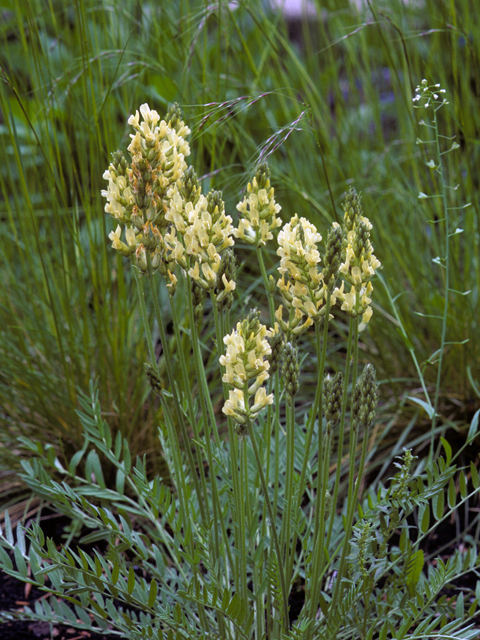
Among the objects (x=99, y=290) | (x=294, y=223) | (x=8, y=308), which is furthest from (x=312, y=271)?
(x=8, y=308)

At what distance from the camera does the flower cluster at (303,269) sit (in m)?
0.87

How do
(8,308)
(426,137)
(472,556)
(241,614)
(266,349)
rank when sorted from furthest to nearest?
(426,137) < (8,308) < (472,556) < (241,614) < (266,349)

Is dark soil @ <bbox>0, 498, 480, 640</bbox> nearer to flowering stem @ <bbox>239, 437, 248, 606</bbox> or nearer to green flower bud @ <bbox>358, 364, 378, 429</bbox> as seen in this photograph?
flowering stem @ <bbox>239, 437, 248, 606</bbox>

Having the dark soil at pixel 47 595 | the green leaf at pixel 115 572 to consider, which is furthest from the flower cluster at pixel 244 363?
the dark soil at pixel 47 595

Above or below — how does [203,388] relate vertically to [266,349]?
below

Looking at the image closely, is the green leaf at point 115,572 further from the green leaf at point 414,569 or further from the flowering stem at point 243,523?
the green leaf at point 414,569

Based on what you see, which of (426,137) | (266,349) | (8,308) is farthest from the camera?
(426,137)

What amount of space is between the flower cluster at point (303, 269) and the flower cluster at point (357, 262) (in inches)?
1.4

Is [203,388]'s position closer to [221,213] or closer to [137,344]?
[221,213]

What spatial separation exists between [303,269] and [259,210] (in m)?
0.14

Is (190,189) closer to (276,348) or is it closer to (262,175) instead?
(262,175)

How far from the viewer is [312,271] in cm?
88

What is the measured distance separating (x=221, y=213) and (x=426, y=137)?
1581 millimetres

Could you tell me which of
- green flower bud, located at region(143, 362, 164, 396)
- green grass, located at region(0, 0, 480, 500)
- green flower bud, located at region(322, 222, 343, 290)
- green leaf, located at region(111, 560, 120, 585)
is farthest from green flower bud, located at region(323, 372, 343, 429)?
green grass, located at region(0, 0, 480, 500)
